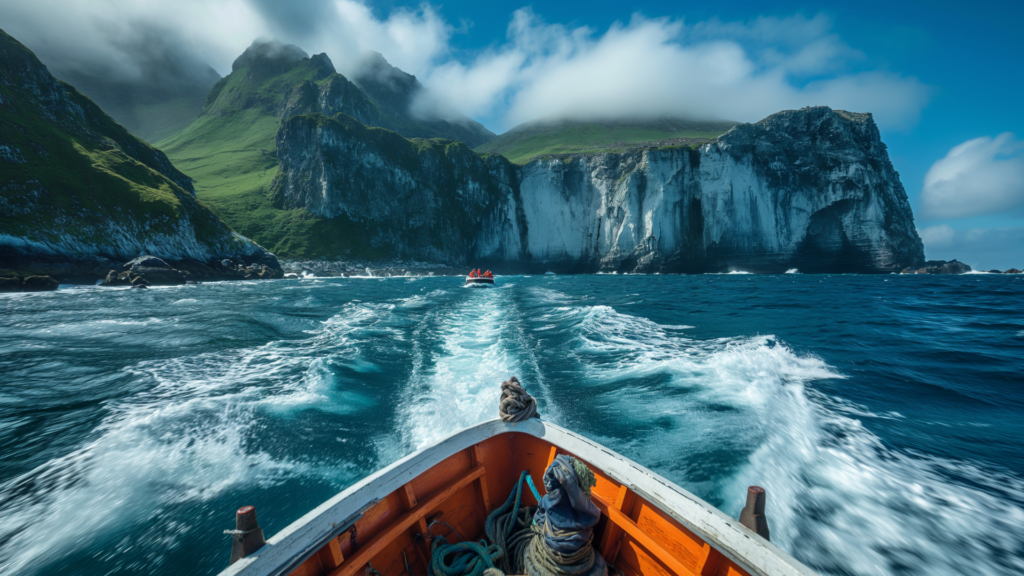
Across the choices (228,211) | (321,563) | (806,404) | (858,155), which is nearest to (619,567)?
(321,563)

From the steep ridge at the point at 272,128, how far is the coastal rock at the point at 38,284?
36.9 m

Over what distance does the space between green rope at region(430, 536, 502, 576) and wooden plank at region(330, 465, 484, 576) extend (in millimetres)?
283

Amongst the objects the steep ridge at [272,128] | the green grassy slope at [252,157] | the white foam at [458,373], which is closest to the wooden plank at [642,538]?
the white foam at [458,373]

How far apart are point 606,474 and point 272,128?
13305 centimetres

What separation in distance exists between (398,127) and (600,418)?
141 m

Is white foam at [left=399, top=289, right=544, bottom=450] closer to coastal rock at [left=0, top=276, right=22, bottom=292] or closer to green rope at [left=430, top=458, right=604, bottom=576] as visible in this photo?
green rope at [left=430, top=458, right=604, bottom=576]

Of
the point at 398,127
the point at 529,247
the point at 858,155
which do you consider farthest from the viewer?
the point at 398,127

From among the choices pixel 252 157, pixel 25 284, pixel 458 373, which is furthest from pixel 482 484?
pixel 252 157

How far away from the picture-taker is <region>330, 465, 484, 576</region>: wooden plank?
231 cm

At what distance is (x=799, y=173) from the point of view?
2057 inches

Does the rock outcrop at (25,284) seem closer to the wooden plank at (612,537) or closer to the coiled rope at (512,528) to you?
the coiled rope at (512,528)

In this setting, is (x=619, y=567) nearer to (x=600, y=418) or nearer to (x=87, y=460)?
(x=600, y=418)

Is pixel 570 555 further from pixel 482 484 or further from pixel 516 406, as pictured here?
pixel 516 406

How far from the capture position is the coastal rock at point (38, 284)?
1928cm
